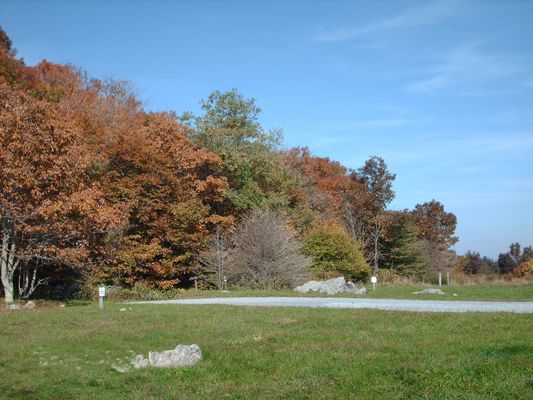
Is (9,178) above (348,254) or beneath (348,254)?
above

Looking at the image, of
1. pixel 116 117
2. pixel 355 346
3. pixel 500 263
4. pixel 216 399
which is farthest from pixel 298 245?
pixel 500 263

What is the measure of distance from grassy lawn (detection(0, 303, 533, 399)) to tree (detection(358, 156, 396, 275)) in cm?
3646

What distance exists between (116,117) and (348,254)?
59.4ft

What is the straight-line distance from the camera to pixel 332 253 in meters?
34.7

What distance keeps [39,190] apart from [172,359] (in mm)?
12444

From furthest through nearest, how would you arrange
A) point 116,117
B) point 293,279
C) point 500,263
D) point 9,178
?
point 500,263 → point 116,117 → point 293,279 → point 9,178

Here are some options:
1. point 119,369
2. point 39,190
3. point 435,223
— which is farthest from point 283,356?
point 435,223

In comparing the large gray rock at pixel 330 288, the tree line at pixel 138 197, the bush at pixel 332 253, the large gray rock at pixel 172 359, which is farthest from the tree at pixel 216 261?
the large gray rock at pixel 172 359

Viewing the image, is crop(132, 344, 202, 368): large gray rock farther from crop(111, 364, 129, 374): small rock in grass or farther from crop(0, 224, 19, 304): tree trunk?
crop(0, 224, 19, 304): tree trunk

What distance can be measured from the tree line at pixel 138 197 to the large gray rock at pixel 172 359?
11.0m

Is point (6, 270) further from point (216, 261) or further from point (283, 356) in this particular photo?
point (283, 356)

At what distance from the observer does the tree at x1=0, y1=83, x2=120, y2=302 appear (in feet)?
60.3

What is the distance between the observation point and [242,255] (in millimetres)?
29375

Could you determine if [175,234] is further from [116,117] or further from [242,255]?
[116,117]
